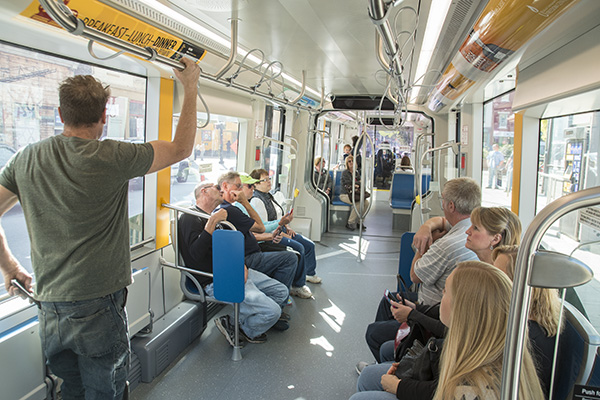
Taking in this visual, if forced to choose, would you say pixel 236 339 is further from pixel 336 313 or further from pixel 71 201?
pixel 71 201

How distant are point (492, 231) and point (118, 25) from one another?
87.2 inches

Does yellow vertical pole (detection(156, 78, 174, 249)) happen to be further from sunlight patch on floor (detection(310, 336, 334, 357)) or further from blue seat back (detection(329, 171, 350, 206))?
blue seat back (detection(329, 171, 350, 206))

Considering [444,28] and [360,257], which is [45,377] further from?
[360,257]

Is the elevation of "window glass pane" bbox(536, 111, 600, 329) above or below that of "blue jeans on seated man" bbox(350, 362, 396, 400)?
above

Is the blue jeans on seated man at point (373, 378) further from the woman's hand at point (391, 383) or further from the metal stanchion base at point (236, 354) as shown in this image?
the metal stanchion base at point (236, 354)

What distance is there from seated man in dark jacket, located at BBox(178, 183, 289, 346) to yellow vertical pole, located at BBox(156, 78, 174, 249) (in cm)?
21

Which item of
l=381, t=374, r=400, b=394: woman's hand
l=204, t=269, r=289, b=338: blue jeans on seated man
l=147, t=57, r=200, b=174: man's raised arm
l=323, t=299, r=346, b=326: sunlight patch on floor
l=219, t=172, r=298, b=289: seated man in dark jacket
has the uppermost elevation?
l=147, t=57, r=200, b=174: man's raised arm

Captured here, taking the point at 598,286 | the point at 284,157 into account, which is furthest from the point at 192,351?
the point at 284,157

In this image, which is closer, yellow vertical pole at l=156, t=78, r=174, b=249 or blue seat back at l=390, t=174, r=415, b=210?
yellow vertical pole at l=156, t=78, r=174, b=249

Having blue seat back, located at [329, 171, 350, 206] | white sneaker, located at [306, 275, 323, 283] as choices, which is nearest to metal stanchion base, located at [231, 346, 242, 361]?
white sneaker, located at [306, 275, 323, 283]

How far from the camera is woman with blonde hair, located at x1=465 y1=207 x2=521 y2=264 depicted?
7.23ft

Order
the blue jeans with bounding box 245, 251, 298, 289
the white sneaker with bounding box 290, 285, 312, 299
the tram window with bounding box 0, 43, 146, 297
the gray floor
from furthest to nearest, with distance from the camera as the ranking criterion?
the white sneaker with bounding box 290, 285, 312, 299, the blue jeans with bounding box 245, 251, 298, 289, the gray floor, the tram window with bounding box 0, 43, 146, 297

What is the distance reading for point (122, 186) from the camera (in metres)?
1.71

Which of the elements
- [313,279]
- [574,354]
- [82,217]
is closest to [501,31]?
[574,354]
